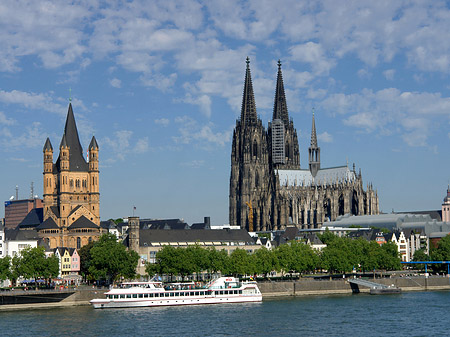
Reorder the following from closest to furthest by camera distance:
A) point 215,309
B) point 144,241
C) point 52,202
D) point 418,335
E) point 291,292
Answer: point 418,335 → point 215,309 → point 291,292 → point 144,241 → point 52,202

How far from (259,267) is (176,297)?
28145mm

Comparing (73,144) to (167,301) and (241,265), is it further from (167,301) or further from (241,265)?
(167,301)

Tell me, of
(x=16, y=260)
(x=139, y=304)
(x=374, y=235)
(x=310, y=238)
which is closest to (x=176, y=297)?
(x=139, y=304)

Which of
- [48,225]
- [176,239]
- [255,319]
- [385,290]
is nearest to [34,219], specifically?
[48,225]

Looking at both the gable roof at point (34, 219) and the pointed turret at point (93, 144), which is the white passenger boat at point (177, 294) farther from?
the gable roof at point (34, 219)

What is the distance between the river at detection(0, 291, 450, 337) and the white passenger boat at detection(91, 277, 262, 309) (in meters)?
2.65

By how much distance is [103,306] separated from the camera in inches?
4301

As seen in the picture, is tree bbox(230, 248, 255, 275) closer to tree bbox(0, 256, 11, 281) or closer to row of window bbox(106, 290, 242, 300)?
row of window bbox(106, 290, 242, 300)

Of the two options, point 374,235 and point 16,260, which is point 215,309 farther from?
point 374,235

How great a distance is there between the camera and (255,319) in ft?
304

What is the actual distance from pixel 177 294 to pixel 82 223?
49374 mm

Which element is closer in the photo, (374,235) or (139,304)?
(139,304)

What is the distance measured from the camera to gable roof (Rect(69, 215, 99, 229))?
6255 inches

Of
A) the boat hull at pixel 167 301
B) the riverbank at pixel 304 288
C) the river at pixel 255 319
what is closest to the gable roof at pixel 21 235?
the riverbank at pixel 304 288
